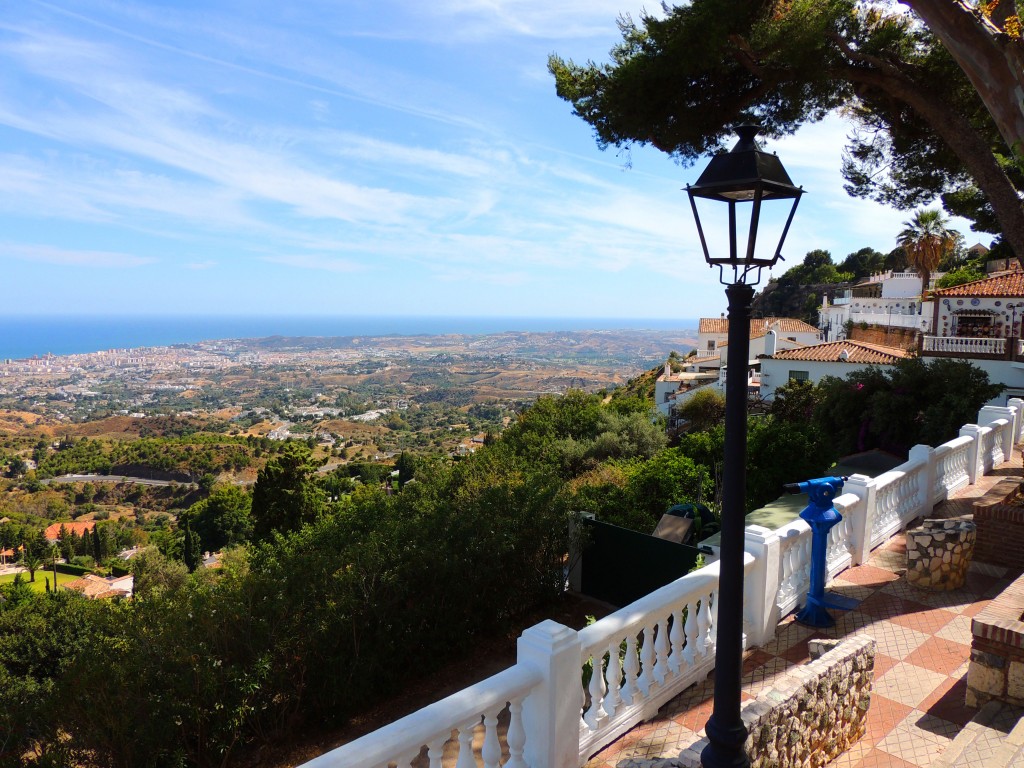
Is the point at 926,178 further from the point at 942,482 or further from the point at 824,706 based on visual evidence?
the point at 824,706

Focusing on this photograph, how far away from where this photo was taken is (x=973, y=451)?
29.0ft

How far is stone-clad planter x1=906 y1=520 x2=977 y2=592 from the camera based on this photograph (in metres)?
5.53

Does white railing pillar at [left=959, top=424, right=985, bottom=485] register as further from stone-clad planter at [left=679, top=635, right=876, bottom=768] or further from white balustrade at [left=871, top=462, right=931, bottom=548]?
stone-clad planter at [left=679, top=635, right=876, bottom=768]

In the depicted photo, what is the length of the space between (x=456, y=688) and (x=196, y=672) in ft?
7.91

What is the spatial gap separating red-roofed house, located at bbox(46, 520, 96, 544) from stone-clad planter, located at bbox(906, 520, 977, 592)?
2520 inches

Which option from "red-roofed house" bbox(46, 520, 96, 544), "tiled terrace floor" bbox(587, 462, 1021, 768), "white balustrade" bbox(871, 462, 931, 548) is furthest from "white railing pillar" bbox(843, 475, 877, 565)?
"red-roofed house" bbox(46, 520, 96, 544)

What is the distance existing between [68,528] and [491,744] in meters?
69.6

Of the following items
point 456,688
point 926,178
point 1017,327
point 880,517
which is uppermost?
→ point 926,178

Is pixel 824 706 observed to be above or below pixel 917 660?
above

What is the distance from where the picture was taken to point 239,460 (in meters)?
82.2

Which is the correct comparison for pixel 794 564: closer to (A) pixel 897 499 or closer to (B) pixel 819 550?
(B) pixel 819 550

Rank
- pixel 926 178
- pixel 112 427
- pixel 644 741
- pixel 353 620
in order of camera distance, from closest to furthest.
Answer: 1. pixel 644 741
2. pixel 353 620
3. pixel 926 178
4. pixel 112 427

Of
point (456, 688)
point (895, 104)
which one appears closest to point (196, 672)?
point (456, 688)

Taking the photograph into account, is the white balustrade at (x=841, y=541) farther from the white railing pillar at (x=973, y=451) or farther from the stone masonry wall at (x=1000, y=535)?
the white railing pillar at (x=973, y=451)
